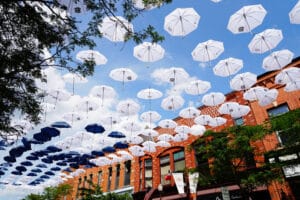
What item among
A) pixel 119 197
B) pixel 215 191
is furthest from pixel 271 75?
pixel 119 197

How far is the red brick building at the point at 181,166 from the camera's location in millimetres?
14766

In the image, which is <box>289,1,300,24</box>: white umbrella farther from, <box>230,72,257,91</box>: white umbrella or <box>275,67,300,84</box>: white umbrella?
<box>230,72,257,91</box>: white umbrella

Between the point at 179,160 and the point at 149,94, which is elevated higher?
the point at 149,94

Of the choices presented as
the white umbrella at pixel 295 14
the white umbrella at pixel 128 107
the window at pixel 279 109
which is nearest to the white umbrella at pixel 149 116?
the white umbrella at pixel 128 107

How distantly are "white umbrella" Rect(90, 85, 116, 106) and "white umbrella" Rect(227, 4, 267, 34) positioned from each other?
7944 millimetres

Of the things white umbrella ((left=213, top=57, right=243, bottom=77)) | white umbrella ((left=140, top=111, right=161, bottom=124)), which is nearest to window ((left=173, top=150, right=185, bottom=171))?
white umbrella ((left=140, top=111, right=161, bottom=124))

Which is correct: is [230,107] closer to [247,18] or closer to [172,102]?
[172,102]

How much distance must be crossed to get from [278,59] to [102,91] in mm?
9973

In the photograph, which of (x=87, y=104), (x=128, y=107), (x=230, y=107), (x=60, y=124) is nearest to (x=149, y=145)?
(x=128, y=107)

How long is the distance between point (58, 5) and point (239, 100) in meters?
15.0

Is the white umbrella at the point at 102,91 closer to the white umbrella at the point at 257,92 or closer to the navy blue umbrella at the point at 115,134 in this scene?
the navy blue umbrella at the point at 115,134

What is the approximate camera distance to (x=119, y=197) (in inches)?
652

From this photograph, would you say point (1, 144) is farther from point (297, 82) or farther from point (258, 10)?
point (297, 82)

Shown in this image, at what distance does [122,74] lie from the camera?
1357 cm
